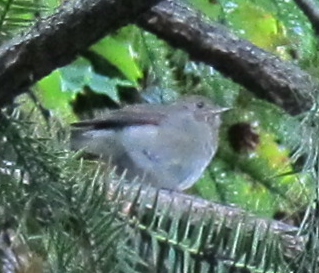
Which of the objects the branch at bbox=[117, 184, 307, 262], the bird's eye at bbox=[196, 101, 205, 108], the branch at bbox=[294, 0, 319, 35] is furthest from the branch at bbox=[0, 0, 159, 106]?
the bird's eye at bbox=[196, 101, 205, 108]

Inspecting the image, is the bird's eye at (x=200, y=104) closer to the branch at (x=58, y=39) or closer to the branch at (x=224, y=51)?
the branch at (x=224, y=51)

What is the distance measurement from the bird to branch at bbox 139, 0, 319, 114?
194 millimetres

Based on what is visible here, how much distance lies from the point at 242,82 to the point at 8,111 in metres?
0.86

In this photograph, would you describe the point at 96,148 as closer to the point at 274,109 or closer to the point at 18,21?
the point at 274,109

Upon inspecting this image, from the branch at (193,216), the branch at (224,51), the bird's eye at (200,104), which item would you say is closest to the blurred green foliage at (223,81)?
the branch at (224,51)

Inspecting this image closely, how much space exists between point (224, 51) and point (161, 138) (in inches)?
25.3

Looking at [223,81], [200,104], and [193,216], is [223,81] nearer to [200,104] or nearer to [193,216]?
[200,104]

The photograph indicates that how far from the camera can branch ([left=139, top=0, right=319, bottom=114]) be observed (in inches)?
58.5

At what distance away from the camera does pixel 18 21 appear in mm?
726

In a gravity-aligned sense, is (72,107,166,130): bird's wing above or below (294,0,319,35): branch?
below

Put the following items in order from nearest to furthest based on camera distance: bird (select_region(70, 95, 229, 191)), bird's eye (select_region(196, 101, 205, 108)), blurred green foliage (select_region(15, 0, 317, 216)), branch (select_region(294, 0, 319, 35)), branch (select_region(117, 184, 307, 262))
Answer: branch (select_region(117, 184, 307, 262)) → branch (select_region(294, 0, 319, 35)) → blurred green foliage (select_region(15, 0, 317, 216)) → bird (select_region(70, 95, 229, 191)) → bird's eye (select_region(196, 101, 205, 108))

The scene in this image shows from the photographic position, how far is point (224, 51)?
1510mm

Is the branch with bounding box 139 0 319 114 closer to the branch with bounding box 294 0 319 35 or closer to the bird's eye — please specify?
the branch with bounding box 294 0 319 35

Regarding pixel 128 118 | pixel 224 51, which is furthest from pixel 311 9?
pixel 128 118
